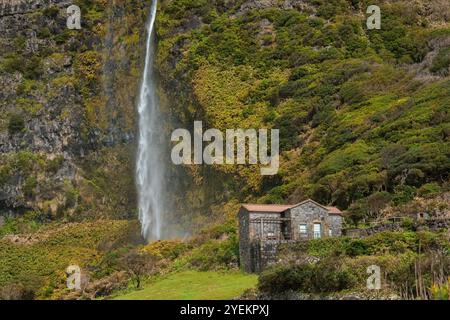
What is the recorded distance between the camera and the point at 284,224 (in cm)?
4091

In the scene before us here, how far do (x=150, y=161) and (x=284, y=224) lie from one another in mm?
37904

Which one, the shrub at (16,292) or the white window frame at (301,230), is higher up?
the white window frame at (301,230)

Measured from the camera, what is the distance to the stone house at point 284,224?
132ft

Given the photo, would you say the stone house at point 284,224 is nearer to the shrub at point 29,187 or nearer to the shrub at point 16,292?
the shrub at point 16,292

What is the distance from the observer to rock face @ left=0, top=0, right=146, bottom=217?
79.8 m

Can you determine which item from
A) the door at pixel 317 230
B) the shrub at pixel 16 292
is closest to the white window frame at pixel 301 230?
the door at pixel 317 230

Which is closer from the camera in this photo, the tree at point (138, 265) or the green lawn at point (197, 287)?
the green lawn at point (197, 287)

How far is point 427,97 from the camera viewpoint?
56.9 m

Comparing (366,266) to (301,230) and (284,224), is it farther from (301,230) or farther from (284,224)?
(284,224)

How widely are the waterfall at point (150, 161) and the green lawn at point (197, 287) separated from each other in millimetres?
26986

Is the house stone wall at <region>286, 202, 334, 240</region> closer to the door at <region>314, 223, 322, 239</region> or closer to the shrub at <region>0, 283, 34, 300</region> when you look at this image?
the door at <region>314, 223, 322, 239</region>

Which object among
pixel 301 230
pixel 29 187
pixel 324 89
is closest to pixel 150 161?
pixel 29 187
